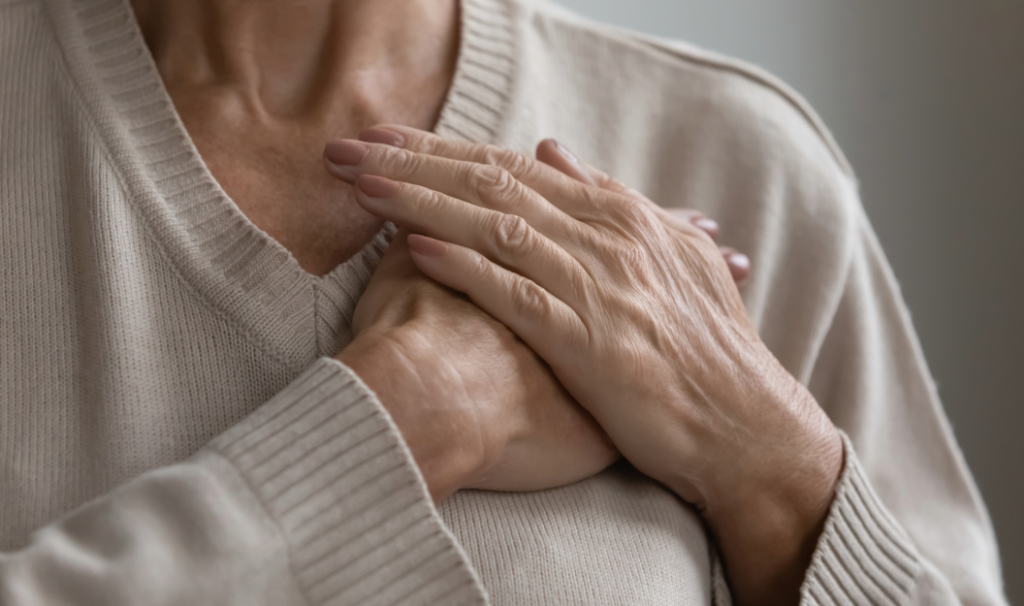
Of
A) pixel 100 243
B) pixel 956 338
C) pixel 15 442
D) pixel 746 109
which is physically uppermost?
pixel 746 109

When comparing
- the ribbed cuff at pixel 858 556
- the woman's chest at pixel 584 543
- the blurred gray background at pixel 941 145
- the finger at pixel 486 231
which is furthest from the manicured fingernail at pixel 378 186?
the blurred gray background at pixel 941 145

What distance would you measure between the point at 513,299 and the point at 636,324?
11 cm

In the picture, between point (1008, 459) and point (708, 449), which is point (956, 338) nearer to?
point (1008, 459)

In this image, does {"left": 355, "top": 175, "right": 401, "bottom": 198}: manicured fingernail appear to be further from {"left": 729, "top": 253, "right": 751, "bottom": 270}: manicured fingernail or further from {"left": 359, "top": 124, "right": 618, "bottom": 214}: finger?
{"left": 729, "top": 253, "right": 751, "bottom": 270}: manicured fingernail

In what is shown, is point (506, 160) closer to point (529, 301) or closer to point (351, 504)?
point (529, 301)

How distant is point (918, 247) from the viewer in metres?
1.28

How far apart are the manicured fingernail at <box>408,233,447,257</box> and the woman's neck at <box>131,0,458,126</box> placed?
0.71 ft

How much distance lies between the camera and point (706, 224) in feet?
2.82

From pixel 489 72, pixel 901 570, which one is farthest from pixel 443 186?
pixel 901 570

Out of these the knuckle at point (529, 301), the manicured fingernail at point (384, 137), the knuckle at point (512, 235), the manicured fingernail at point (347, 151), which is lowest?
the knuckle at point (529, 301)

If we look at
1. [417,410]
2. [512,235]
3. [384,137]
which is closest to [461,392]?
[417,410]

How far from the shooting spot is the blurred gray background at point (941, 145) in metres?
1.18

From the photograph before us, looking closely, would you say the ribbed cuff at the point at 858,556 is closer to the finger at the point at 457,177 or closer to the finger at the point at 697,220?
the finger at the point at 697,220

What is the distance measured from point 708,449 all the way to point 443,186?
31 centimetres
